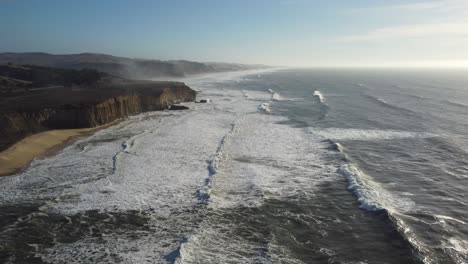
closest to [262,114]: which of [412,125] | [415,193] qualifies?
[412,125]

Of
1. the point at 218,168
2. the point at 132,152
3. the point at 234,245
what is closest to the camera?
the point at 234,245

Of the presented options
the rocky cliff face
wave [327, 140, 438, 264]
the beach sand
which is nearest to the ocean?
wave [327, 140, 438, 264]

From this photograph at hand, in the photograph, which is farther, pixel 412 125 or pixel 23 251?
pixel 412 125

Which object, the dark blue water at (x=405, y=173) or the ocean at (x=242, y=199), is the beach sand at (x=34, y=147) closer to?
the ocean at (x=242, y=199)

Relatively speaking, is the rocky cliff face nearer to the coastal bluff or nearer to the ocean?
the coastal bluff

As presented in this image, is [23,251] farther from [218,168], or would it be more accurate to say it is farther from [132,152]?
[132,152]

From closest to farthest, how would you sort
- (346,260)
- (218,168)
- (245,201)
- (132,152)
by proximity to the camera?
(346,260), (245,201), (218,168), (132,152)

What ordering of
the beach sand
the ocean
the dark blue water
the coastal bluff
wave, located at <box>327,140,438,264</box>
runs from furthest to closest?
the coastal bluff → the beach sand → the dark blue water → wave, located at <box>327,140,438,264</box> → the ocean
